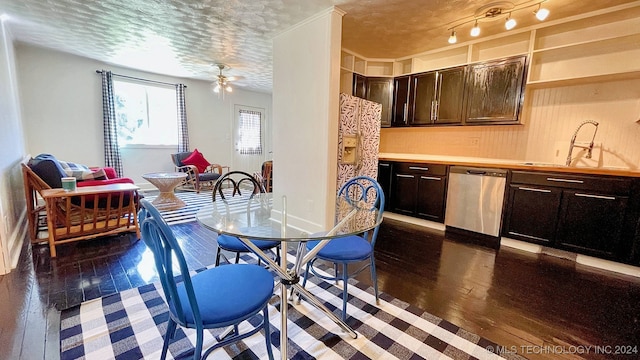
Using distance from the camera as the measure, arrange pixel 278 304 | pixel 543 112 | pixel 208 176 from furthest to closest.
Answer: pixel 208 176 < pixel 543 112 < pixel 278 304

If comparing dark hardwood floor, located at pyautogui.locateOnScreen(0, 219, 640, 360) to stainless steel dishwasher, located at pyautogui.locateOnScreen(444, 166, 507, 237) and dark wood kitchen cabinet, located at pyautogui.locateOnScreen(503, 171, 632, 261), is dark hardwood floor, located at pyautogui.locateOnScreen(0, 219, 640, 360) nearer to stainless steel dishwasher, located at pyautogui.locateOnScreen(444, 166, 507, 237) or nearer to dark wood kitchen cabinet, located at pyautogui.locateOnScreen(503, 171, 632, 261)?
dark wood kitchen cabinet, located at pyautogui.locateOnScreen(503, 171, 632, 261)

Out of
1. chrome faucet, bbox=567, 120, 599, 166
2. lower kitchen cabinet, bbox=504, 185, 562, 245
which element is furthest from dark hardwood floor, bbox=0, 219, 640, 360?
chrome faucet, bbox=567, 120, 599, 166

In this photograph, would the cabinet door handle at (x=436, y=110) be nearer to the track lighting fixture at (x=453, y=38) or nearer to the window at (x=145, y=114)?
the track lighting fixture at (x=453, y=38)

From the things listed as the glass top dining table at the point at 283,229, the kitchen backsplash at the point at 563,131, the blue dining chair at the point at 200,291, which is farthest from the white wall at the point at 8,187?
the kitchen backsplash at the point at 563,131

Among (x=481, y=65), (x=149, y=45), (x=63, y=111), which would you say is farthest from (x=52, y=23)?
(x=481, y=65)

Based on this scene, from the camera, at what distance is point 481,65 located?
322 centimetres

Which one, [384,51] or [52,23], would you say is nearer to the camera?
[52,23]

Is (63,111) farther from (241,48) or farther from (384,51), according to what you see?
(384,51)

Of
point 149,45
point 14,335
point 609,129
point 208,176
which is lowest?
point 14,335

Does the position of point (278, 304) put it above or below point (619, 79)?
below

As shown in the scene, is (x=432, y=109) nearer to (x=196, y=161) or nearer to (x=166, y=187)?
(x=166, y=187)

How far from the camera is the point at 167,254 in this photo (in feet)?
3.00

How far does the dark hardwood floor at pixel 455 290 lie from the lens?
1496mm

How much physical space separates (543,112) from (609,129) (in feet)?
1.93
